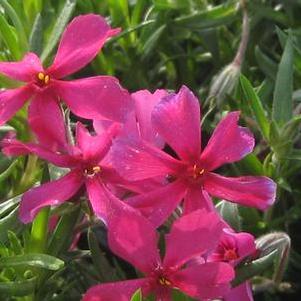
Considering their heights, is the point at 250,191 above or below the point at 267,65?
above

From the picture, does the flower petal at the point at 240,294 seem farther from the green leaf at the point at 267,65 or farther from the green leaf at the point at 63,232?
the green leaf at the point at 267,65

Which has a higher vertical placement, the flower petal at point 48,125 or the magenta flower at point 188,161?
the flower petal at point 48,125

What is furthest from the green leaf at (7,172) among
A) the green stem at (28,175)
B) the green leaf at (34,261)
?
the green leaf at (34,261)

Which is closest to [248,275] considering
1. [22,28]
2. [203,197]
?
[203,197]

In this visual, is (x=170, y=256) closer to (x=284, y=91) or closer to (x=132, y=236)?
(x=132, y=236)

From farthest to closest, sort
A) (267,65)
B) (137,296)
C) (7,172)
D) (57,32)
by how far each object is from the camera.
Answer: (267,65), (57,32), (7,172), (137,296)

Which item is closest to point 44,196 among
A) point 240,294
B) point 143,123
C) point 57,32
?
point 143,123

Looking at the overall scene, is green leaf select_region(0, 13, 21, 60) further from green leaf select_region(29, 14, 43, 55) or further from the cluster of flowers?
the cluster of flowers
